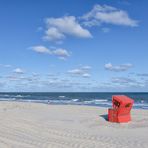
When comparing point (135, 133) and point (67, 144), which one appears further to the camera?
point (135, 133)

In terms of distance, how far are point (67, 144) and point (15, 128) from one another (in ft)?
10.1

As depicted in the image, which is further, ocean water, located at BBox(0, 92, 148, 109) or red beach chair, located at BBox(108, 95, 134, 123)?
ocean water, located at BBox(0, 92, 148, 109)

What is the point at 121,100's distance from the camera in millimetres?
14836

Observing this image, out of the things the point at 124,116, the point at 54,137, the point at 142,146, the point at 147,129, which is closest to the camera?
the point at 142,146

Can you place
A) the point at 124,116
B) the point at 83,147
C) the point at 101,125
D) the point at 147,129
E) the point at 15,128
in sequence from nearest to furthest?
the point at 83,147
the point at 15,128
the point at 147,129
the point at 101,125
the point at 124,116

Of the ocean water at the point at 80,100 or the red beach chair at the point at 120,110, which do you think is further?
the ocean water at the point at 80,100

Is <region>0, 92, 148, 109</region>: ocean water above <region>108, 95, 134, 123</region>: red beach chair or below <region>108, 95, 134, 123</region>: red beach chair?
above

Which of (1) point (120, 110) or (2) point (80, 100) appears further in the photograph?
(2) point (80, 100)

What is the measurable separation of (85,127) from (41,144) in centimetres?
533

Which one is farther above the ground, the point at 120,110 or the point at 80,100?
the point at 80,100

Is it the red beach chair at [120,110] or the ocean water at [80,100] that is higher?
the ocean water at [80,100]

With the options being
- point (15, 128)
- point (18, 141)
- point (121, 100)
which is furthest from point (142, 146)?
point (121, 100)

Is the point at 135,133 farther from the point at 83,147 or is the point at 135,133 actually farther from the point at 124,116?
the point at 83,147

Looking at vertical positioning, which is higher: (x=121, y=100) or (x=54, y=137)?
(x=121, y=100)
